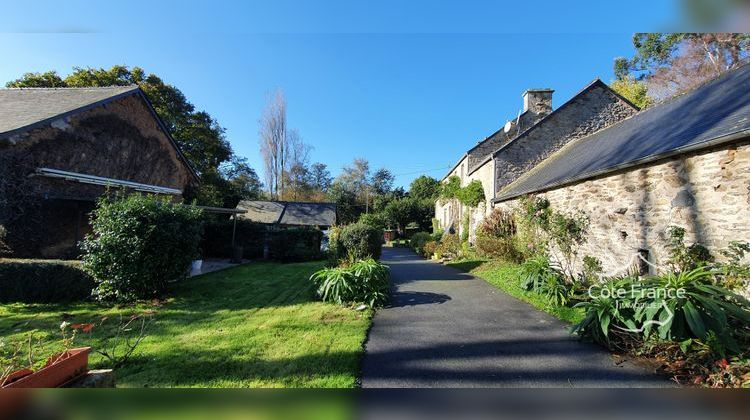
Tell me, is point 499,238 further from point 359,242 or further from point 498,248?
point 359,242

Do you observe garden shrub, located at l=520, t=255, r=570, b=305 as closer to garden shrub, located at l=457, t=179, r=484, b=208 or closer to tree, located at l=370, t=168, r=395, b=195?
garden shrub, located at l=457, t=179, r=484, b=208

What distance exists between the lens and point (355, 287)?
6430mm

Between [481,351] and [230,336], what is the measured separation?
3.59 m

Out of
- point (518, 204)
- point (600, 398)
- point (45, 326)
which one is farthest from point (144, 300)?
point (518, 204)

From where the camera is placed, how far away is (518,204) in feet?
36.1

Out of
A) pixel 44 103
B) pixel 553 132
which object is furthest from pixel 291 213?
pixel 553 132

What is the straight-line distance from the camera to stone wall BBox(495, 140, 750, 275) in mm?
4359

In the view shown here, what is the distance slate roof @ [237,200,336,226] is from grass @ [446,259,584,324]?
16.0 meters

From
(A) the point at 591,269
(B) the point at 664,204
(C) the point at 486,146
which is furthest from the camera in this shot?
(C) the point at 486,146

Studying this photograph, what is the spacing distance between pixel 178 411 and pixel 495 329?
4.77m

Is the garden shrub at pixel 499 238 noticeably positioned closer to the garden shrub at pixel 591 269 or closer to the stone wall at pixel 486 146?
the garden shrub at pixel 591 269

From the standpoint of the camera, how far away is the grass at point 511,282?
5441 millimetres

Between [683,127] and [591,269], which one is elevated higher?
[683,127]

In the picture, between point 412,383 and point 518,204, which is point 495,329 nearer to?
point 412,383
